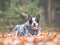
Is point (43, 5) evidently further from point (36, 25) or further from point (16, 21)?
point (36, 25)

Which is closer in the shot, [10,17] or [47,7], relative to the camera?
[10,17]

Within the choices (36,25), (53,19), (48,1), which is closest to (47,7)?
(48,1)

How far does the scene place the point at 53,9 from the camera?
3572 centimetres

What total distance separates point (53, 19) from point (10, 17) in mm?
19722

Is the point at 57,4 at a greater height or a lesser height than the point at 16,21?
greater

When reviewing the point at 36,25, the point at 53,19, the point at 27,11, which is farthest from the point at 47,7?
the point at 36,25

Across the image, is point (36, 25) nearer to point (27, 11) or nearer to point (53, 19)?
point (27, 11)

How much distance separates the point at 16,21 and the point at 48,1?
1582cm

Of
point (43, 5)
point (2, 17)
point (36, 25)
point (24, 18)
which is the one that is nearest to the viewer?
point (36, 25)

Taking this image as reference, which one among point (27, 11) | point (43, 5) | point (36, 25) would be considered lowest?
point (36, 25)

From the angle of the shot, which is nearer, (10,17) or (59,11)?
(10,17)

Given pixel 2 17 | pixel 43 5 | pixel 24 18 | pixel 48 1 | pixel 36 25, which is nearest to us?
pixel 36 25

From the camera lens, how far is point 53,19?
35.1 m

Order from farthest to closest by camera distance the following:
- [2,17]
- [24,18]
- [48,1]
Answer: [48,1] < [24,18] < [2,17]
